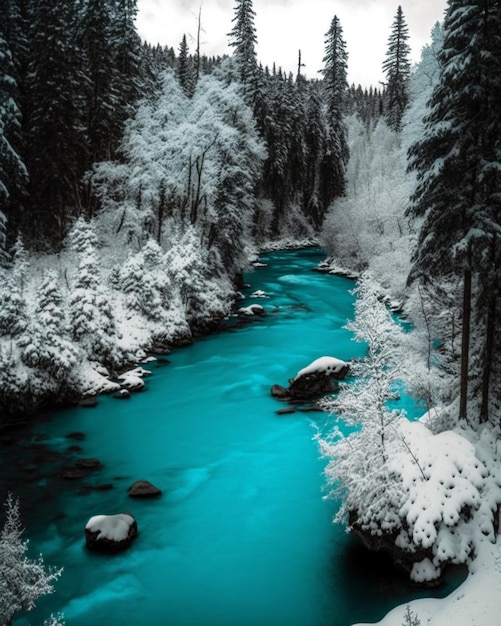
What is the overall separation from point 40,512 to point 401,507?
9.97 metres

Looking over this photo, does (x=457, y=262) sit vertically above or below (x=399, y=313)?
above

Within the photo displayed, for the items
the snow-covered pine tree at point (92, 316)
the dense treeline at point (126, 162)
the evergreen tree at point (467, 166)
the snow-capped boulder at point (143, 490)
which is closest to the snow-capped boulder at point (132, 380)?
the snow-covered pine tree at point (92, 316)

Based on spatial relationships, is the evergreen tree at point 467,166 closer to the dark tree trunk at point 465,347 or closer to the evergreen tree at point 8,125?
the dark tree trunk at point 465,347

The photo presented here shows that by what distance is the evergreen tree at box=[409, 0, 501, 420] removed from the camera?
503 inches

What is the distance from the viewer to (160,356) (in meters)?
29.0

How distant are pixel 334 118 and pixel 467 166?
236ft

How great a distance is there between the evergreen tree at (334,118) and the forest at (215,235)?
18.2m

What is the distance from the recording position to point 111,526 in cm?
1335

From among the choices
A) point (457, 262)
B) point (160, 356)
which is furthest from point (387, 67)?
point (457, 262)

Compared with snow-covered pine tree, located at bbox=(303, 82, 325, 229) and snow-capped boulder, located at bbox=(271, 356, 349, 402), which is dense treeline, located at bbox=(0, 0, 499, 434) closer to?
snow-capped boulder, located at bbox=(271, 356, 349, 402)

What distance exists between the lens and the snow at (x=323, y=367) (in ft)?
78.3

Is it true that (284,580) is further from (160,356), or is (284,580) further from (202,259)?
(202,259)

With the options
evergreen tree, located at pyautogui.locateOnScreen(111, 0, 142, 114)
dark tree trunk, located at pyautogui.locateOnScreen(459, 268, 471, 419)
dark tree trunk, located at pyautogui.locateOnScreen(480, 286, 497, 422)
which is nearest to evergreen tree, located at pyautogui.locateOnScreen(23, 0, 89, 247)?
evergreen tree, located at pyautogui.locateOnScreen(111, 0, 142, 114)

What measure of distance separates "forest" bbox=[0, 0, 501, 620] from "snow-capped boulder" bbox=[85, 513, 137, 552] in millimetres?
5621
